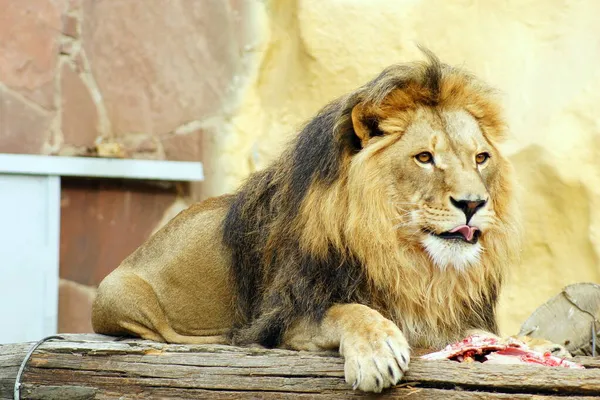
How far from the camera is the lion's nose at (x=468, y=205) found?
147 inches

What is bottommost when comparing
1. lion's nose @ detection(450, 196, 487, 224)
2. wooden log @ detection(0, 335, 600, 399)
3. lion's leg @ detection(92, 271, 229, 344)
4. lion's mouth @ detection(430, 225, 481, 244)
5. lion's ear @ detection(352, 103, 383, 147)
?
wooden log @ detection(0, 335, 600, 399)

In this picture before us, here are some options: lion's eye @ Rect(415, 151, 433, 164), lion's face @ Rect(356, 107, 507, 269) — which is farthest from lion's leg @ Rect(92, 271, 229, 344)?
lion's eye @ Rect(415, 151, 433, 164)

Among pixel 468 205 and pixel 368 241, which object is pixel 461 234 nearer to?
pixel 468 205

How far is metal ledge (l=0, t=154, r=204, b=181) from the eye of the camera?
6406 mm

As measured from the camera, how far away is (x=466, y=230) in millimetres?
3797

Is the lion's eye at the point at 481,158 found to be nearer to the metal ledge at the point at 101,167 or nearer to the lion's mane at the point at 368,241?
the lion's mane at the point at 368,241

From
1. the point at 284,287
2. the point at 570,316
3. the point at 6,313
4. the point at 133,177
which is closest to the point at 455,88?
the point at 284,287

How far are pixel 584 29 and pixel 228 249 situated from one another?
11.4 feet

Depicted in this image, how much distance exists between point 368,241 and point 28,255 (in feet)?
10.7

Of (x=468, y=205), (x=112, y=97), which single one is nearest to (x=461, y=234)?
(x=468, y=205)

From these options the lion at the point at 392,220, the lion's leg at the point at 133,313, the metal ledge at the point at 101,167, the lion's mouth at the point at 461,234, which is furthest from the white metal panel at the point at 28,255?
the lion's mouth at the point at 461,234

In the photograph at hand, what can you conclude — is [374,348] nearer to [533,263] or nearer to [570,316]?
[570,316]

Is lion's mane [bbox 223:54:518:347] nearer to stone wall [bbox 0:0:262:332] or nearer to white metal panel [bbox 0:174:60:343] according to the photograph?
white metal panel [bbox 0:174:60:343]

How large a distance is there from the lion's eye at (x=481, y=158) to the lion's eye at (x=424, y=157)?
215mm
